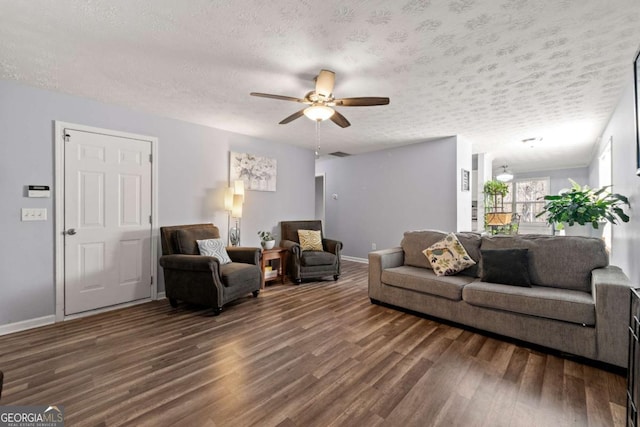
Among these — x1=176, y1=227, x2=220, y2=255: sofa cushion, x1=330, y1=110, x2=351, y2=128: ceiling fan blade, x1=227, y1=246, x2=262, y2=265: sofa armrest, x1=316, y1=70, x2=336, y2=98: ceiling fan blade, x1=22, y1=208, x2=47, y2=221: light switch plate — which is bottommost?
x1=227, y1=246, x2=262, y2=265: sofa armrest

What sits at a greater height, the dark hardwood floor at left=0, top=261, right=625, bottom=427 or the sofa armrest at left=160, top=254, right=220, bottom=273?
the sofa armrest at left=160, top=254, right=220, bottom=273

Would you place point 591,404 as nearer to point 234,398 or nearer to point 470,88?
point 234,398

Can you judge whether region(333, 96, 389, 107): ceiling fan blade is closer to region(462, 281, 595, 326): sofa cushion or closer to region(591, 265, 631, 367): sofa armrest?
region(462, 281, 595, 326): sofa cushion

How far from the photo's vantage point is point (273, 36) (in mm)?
1982

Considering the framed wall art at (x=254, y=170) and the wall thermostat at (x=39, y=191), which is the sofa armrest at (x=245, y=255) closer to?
the framed wall art at (x=254, y=170)

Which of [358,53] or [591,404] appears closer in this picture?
[591,404]

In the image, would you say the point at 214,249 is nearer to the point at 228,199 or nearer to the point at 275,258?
the point at 228,199


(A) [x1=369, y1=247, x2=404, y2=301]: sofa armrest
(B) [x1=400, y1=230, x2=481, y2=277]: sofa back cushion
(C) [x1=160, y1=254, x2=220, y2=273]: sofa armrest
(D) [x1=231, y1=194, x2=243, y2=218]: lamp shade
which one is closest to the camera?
(C) [x1=160, y1=254, x2=220, y2=273]: sofa armrest

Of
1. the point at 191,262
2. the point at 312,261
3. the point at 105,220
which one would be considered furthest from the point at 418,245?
the point at 105,220

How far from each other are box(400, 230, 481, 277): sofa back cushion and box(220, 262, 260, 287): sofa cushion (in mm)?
1992

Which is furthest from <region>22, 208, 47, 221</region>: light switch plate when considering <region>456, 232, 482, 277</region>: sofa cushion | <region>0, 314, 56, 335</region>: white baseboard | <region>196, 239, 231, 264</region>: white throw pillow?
<region>456, 232, 482, 277</region>: sofa cushion

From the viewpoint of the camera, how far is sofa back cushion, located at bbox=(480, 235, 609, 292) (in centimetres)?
246

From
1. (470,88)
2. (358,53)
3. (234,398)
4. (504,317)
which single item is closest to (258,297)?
(234,398)

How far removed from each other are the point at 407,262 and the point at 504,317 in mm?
1296
